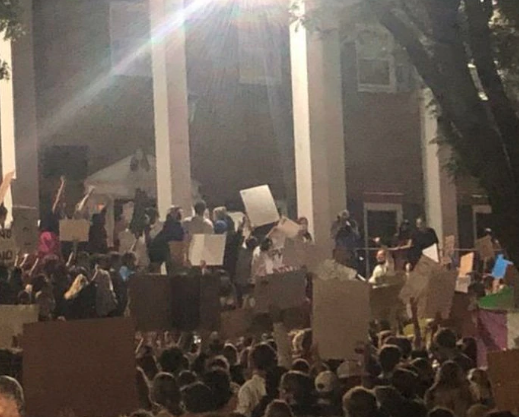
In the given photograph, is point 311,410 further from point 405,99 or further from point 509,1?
point 405,99

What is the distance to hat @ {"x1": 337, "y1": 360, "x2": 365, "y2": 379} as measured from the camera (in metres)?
→ 7.09

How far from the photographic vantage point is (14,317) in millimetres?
6629

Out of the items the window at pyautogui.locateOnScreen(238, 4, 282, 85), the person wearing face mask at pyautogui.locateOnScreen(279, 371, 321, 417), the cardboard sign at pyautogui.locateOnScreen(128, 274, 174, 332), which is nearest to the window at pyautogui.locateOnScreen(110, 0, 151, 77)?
the window at pyautogui.locateOnScreen(238, 4, 282, 85)

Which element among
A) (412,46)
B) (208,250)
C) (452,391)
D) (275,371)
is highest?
(412,46)

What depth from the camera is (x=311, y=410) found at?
6594 mm

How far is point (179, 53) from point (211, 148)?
6.50 metres

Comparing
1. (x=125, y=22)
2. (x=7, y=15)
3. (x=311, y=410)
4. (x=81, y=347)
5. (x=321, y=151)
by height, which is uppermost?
(x=125, y=22)

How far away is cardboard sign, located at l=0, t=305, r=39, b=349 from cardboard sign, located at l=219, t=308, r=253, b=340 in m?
1.33

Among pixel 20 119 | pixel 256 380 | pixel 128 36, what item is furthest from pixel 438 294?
pixel 128 36

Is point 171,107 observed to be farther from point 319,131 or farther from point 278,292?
point 278,292

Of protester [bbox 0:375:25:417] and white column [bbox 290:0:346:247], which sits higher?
white column [bbox 290:0:346:247]

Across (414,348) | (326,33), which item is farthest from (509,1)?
(414,348)

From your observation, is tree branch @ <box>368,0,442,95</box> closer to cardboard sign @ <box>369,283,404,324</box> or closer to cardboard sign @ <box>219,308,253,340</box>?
cardboard sign @ <box>369,283,404,324</box>

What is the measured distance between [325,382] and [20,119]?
38.5 ft
